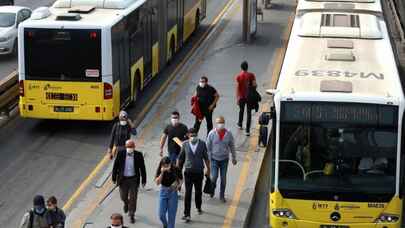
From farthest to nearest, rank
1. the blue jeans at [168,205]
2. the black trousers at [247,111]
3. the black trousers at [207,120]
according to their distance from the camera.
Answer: the black trousers at [247,111]
the black trousers at [207,120]
the blue jeans at [168,205]

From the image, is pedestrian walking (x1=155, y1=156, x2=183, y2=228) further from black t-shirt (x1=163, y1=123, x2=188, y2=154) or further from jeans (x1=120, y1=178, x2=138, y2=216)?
black t-shirt (x1=163, y1=123, x2=188, y2=154)

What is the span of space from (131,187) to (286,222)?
9.27ft

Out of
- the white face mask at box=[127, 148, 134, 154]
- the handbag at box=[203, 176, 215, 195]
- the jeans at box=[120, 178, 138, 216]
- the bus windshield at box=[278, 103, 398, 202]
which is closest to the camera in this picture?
the bus windshield at box=[278, 103, 398, 202]

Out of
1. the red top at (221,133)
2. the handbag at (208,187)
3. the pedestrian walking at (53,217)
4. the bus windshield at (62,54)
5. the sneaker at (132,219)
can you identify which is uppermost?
the bus windshield at (62,54)

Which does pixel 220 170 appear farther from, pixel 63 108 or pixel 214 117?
pixel 63 108

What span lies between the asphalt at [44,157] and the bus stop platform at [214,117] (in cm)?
64

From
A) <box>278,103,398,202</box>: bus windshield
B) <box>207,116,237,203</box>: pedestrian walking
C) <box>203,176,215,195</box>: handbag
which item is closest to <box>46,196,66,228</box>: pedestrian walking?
<box>278,103,398,202</box>: bus windshield

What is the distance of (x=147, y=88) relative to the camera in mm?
26094

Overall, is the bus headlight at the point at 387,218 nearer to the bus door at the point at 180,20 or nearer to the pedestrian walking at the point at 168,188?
the pedestrian walking at the point at 168,188

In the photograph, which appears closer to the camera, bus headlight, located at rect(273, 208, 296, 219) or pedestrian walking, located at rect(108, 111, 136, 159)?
bus headlight, located at rect(273, 208, 296, 219)

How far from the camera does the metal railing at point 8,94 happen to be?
22328mm

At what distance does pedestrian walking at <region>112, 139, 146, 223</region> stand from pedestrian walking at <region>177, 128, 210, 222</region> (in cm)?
67

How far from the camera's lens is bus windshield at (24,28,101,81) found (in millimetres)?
21047

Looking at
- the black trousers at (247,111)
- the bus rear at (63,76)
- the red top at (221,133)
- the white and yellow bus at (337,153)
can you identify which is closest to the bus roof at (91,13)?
the bus rear at (63,76)
